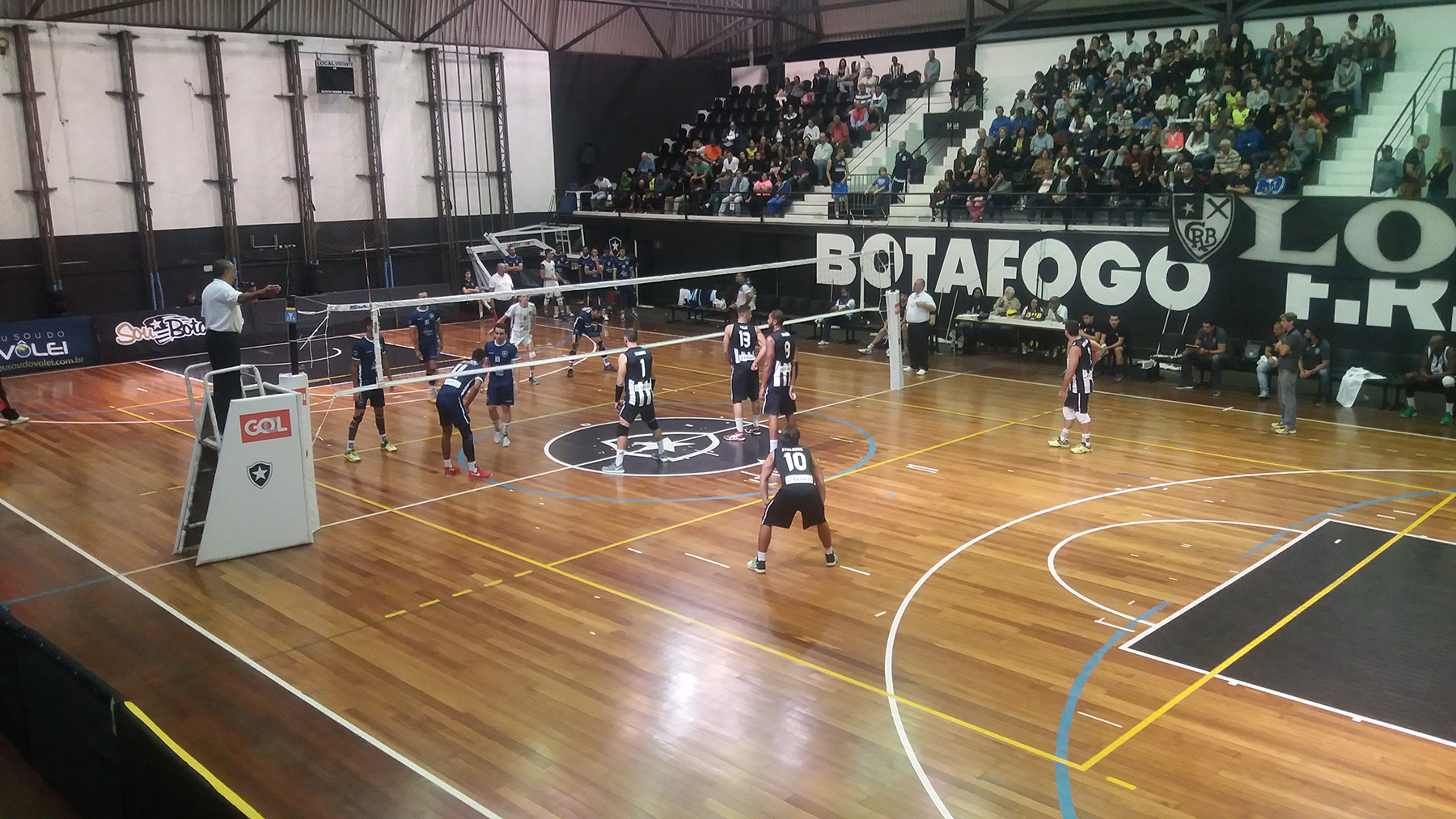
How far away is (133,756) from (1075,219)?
747 inches

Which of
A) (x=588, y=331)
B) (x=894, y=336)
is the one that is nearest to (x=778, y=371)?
(x=894, y=336)

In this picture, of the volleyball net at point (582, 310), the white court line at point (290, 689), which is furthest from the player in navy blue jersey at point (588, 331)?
the white court line at point (290, 689)

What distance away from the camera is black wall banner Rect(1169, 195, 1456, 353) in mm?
16250

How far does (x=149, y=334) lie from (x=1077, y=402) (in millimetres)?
19291

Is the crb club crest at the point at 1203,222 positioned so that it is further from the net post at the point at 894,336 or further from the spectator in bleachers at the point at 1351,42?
the net post at the point at 894,336

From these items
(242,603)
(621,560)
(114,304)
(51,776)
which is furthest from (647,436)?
(114,304)

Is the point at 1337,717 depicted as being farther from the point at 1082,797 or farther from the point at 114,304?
the point at 114,304

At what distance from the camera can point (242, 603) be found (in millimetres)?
9414

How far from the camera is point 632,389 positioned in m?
13.2

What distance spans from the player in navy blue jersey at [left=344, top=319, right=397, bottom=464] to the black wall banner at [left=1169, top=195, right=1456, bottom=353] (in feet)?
45.0

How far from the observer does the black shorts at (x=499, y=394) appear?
14.2 metres

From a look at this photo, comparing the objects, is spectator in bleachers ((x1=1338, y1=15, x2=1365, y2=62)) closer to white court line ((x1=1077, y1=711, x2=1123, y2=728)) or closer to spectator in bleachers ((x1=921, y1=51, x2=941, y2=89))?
spectator in bleachers ((x1=921, y1=51, x2=941, y2=89))

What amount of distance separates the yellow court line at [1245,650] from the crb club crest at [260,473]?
800 cm

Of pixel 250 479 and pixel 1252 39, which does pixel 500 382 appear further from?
pixel 1252 39
